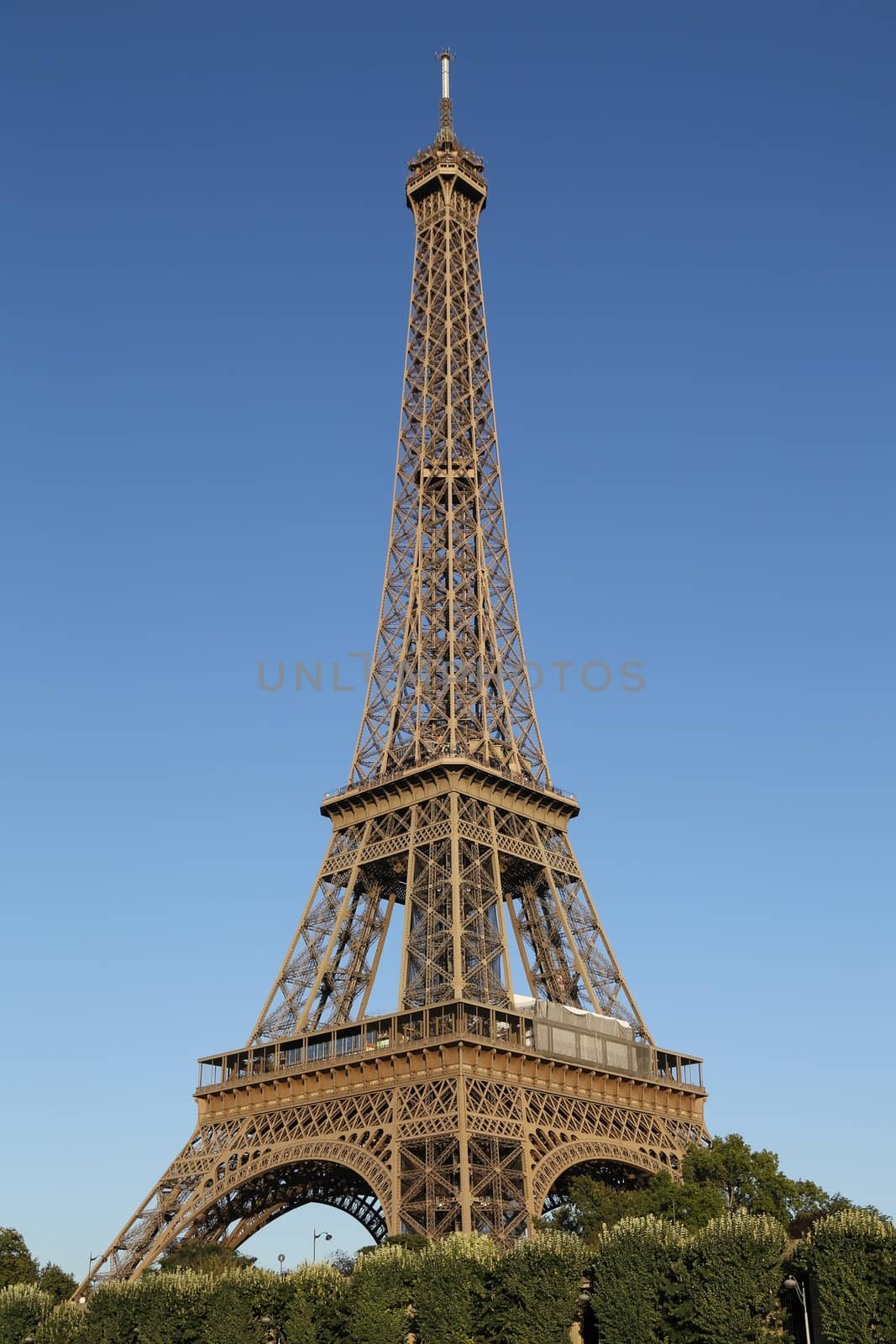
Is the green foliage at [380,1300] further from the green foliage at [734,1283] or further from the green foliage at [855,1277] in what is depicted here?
the green foliage at [855,1277]

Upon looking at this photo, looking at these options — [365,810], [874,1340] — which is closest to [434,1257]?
[874,1340]

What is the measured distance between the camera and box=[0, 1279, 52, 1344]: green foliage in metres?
53.7

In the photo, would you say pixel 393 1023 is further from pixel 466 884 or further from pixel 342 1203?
pixel 342 1203

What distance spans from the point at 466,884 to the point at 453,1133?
1315 centimetres

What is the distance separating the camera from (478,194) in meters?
89.9

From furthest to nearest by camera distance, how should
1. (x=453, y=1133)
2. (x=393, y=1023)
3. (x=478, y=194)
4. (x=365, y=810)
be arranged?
1. (x=478, y=194)
2. (x=365, y=810)
3. (x=393, y=1023)
4. (x=453, y=1133)

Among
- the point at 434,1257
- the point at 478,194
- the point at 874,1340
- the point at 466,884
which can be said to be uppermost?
the point at 478,194

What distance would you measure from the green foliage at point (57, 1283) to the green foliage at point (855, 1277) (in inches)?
1584

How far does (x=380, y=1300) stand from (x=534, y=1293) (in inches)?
213

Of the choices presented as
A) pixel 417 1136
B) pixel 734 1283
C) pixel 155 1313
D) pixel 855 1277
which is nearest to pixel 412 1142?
pixel 417 1136

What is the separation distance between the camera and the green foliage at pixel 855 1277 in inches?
1572

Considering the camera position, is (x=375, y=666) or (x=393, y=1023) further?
(x=375, y=666)

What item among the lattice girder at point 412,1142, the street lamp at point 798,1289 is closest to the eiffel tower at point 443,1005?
the lattice girder at point 412,1142

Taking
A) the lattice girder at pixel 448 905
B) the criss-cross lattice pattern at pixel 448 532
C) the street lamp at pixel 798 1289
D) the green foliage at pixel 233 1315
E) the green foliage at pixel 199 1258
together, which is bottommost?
the street lamp at pixel 798 1289
